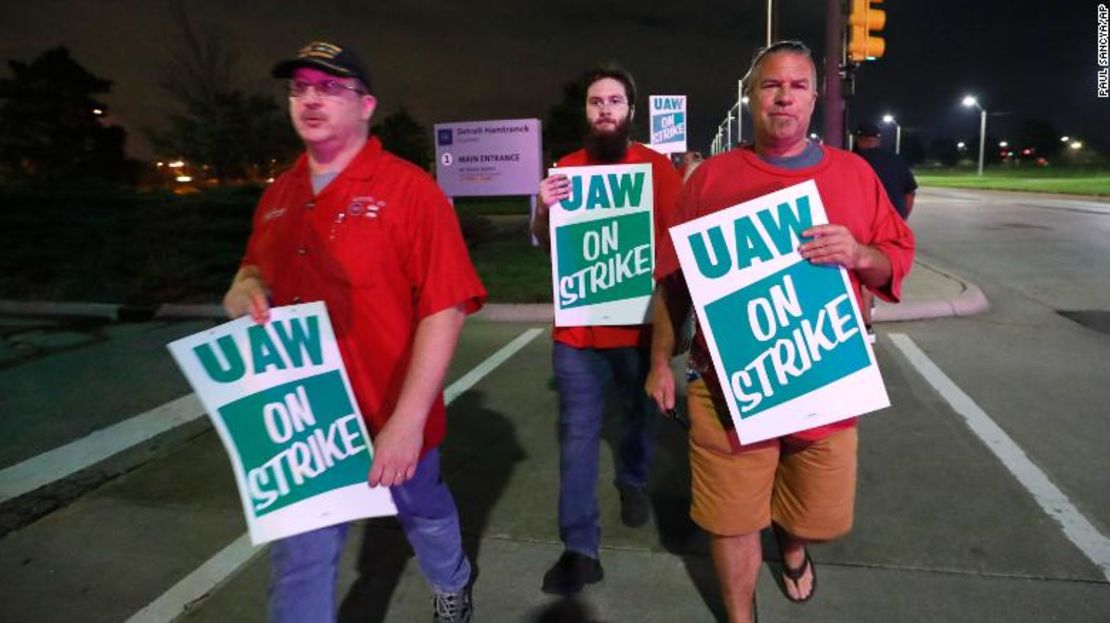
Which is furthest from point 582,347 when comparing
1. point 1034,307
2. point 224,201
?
point 224,201

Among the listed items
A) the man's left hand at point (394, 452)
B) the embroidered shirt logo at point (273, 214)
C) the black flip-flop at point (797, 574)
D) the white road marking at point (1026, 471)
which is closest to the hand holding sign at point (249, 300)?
the embroidered shirt logo at point (273, 214)

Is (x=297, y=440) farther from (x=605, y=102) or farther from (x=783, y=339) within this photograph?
(x=605, y=102)

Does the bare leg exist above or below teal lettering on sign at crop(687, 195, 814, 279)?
below

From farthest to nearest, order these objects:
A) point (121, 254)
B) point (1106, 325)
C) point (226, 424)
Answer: point (121, 254), point (1106, 325), point (226, 424)

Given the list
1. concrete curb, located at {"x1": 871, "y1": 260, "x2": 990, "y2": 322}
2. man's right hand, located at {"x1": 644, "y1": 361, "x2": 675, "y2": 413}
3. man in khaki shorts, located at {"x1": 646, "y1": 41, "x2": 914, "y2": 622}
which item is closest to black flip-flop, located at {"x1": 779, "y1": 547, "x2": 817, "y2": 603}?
man in khaki shorts, located at {"x1": 646, "y1": 41, "x2": 914, "y2": 622}

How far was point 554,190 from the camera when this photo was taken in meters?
3.36

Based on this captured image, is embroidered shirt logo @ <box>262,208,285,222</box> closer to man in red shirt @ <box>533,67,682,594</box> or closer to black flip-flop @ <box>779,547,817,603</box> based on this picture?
man in red shirt @ <box>533,67,682,594</box>

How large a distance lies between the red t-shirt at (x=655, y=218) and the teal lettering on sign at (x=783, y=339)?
0.96 m

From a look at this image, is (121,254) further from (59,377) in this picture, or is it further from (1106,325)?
(1106,325)

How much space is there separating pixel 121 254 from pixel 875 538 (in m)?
11.3

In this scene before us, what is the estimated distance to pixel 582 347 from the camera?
3.44 meters

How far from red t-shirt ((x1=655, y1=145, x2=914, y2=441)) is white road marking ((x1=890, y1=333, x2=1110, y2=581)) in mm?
1765

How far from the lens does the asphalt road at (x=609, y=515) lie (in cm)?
326

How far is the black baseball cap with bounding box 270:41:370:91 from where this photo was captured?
224 centimetres
